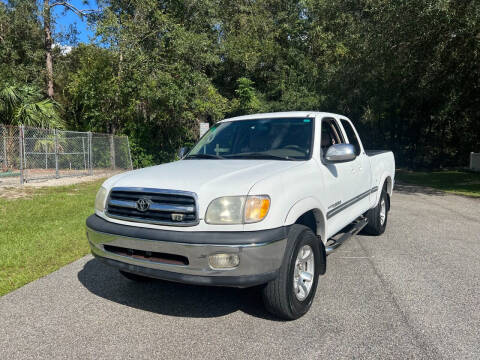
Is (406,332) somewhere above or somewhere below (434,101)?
below

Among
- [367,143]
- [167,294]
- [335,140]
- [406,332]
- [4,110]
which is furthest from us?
[367,143]

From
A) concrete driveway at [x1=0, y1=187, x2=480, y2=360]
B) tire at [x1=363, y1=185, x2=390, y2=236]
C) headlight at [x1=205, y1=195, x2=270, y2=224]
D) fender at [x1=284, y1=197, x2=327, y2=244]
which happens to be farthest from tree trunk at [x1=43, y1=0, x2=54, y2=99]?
headlight at [x1=205, y1=195, x2=270, y2=224]

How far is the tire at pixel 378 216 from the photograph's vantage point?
6.34 meters

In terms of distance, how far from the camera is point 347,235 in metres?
4.97

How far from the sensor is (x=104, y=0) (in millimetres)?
22844

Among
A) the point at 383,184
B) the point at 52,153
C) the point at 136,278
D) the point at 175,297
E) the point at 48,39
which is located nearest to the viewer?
the point at 175,297

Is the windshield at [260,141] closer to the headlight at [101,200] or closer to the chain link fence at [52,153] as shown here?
the headlight at [101,200]

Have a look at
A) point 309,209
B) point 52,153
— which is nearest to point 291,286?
point 309,209

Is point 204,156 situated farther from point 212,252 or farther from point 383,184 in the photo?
point 383,184

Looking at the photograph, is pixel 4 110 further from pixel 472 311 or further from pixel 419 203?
pixel 472 311

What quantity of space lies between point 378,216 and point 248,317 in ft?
12.1

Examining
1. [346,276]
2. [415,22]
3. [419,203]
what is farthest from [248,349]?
[415,22]

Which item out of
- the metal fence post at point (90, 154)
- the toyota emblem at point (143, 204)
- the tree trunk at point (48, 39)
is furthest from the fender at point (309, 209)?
the tree trunk at point (48, 39)

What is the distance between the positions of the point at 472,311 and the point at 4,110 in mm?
18229
